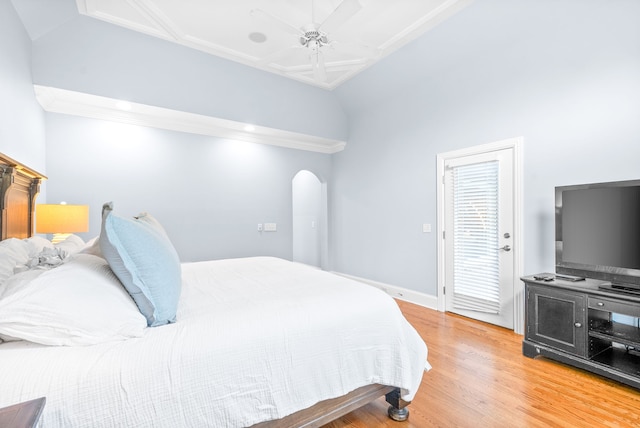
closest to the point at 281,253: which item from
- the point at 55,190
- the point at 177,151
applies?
the point at 177,151

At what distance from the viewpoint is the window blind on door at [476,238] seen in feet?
10.4

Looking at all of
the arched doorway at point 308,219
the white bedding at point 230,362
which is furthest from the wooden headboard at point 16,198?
the arched doorway at point 308,219

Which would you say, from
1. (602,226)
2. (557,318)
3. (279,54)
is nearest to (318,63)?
(279,54)

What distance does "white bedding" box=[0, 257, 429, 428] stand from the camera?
0.92 metres

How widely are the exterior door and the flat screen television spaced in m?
0.57

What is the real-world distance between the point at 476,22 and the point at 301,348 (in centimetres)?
344

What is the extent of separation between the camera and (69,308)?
104 centimetres

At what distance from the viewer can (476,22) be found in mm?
2945

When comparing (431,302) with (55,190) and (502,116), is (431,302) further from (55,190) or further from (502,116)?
(55,190)

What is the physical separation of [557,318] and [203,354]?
8.65 feet

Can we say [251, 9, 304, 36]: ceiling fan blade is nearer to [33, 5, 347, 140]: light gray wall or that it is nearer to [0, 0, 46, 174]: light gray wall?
[33, 5, 347, 140]: light gray wall

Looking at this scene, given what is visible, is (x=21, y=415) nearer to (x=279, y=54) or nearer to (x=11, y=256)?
(x=11, y=256)

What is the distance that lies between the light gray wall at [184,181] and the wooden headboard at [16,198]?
1.03 meters

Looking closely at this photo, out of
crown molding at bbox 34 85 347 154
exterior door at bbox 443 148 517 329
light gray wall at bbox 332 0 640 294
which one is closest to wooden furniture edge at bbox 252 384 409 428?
exterior door at bbox 443 148 517 329
